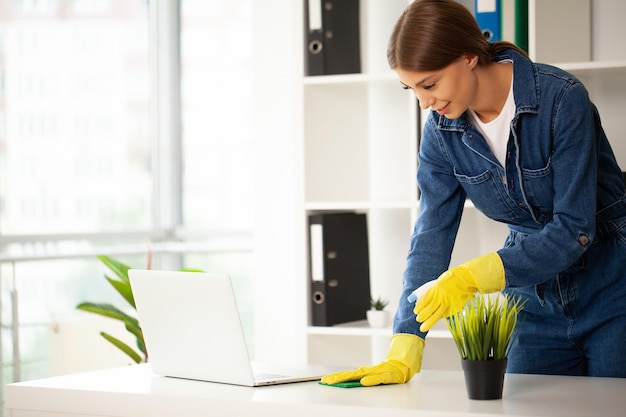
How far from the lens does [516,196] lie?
1.68m

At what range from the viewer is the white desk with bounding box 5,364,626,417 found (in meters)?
1.26

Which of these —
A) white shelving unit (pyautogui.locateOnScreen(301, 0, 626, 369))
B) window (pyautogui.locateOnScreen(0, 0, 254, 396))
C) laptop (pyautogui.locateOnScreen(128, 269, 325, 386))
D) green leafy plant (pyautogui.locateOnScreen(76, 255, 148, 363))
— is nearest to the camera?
laptop (pyautogui.locateOnScreen(128, 269, 325, 386))

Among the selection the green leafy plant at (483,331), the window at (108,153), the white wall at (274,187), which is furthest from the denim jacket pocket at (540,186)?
the window at (108,153)

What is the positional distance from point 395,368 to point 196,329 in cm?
35

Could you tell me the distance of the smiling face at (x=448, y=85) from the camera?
158 cm

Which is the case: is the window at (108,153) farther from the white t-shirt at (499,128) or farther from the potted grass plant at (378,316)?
the white t-shirt at (499,128)

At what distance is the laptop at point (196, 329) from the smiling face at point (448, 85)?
1.64 ft

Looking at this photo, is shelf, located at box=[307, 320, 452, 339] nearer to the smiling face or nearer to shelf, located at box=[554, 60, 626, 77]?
shelf, located at box=[554, 60, 626, 77]

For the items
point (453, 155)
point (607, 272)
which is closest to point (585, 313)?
point (607, 272)

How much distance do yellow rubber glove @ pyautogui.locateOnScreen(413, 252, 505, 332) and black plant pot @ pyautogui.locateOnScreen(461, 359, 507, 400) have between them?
199 millimetres

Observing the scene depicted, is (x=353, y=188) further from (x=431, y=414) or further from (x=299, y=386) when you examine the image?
(x=431, y=414)

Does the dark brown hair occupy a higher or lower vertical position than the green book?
lower

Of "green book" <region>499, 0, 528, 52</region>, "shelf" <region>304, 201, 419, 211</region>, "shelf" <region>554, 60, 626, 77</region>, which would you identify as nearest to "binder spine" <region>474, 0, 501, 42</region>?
"green book" <region>499, 0, 528, 52</region>

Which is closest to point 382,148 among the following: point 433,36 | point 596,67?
point 596,67
